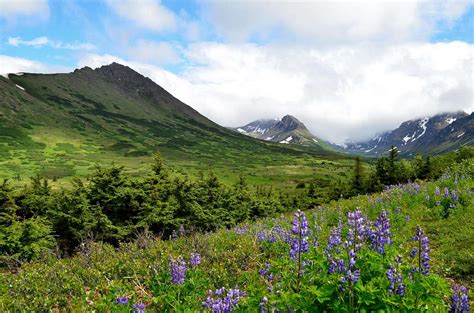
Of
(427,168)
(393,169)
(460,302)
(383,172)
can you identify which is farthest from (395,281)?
(383,172)

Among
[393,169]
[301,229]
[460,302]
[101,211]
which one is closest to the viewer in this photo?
[460,302]

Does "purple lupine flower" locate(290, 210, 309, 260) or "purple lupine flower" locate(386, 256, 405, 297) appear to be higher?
"purple lupine flower" locate(290, 210, 309, 260)

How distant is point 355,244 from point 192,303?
3.01m

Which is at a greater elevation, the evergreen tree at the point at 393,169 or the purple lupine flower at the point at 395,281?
the evergreen tree at the point at 393,169

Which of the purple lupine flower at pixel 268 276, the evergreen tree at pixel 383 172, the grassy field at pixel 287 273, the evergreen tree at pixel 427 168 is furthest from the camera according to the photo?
the evergreen tree at pixel 383 172

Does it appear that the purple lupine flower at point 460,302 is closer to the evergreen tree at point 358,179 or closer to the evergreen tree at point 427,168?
the evergreen tree at point 427,168

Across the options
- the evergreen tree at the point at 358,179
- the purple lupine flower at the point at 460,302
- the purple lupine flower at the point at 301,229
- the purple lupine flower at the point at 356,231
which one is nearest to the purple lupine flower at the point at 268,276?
the purple lupine flower at the point at 301,229

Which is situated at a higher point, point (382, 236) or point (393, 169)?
point (393, 169)

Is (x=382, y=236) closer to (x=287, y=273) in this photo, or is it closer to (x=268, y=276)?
(x=287, y=273)

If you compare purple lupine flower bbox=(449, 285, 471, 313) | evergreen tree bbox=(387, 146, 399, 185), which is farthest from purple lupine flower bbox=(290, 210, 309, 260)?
evergreen tree bbox=(387, 146, 399, 185)

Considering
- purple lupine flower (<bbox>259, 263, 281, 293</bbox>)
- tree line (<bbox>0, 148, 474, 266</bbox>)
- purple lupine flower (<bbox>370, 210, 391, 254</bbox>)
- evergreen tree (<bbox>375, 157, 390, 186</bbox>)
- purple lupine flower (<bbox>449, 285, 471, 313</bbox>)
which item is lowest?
tree line (<bbox>0, 148, 474, 266</bbox>)

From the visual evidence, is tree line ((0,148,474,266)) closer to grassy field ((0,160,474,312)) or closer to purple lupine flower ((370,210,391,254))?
grassy field ((0,160,474,312))

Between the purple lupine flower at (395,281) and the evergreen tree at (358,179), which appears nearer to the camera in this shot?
the purple lupine flower at (395,281)

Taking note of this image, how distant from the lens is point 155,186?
89.8 feet
